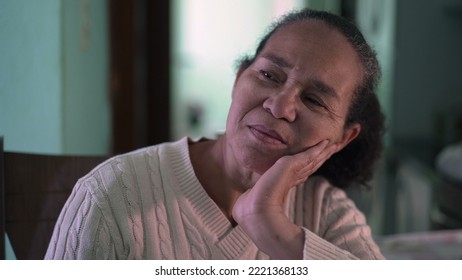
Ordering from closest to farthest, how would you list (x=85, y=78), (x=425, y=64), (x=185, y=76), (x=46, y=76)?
(x=46, y=76) → (x=85, y=78) → (x=425, y=64) → (x=185, y=76)

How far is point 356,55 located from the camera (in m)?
0.87

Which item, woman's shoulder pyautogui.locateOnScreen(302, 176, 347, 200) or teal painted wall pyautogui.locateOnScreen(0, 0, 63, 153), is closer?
teal painted wall pyautogui.locateOnScreen(0, 0, 63, 153)

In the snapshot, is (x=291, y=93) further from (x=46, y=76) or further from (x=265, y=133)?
(x=46, y=76)

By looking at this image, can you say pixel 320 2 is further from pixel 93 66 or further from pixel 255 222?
pixel 93 66

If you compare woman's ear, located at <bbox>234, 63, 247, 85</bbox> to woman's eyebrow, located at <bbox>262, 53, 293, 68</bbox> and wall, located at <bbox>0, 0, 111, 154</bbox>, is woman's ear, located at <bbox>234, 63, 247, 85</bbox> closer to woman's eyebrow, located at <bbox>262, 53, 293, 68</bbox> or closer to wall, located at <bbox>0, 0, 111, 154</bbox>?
woman's eyebrow, located at <bbox>262, 53, 293, 68</bbox>

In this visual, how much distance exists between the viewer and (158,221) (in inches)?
35.9

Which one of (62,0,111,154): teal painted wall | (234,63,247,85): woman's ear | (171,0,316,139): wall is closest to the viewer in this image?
(234,63,247,85): woman's ear

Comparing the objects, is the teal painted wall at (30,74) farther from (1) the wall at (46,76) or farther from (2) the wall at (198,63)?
(2) the wall at (198,63)

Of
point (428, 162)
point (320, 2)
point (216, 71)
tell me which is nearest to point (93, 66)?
point (320, 2)

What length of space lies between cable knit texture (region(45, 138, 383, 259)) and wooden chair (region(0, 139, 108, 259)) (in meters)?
0.07

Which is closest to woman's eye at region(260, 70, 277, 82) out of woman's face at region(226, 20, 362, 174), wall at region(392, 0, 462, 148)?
woman's face at region(226, 20, 362, 174)

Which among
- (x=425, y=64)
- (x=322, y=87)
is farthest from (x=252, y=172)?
(x=425, y=64)

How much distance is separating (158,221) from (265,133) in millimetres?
220

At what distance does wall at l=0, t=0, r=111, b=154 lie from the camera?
867 millimetres
